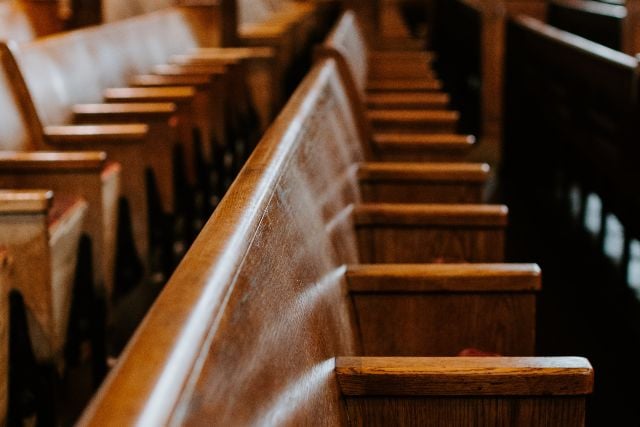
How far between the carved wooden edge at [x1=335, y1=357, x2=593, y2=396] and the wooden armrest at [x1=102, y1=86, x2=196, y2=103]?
144 cm

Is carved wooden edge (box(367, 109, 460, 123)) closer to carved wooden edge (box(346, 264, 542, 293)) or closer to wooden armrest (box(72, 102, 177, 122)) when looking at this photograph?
wooden armrest (box(72, 102, 177, 122))

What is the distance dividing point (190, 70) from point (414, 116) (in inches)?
33.1

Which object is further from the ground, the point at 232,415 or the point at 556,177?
the point at 232,415

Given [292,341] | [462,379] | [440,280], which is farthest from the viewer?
[440,280]

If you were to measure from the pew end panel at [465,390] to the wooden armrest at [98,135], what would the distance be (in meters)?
1.10

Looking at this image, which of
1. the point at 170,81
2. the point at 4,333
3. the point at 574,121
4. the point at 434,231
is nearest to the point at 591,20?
the point at 574,121

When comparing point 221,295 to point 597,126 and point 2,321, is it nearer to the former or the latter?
point 2,321

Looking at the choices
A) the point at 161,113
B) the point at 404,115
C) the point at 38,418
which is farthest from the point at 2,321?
the point at 404,115

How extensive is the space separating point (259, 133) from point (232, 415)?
2.58 m

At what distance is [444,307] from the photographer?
931 mm

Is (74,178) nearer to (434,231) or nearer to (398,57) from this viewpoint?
(434,231)

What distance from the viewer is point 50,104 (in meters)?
1.82

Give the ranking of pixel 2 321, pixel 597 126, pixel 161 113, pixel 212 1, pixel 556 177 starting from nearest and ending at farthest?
pixel 2 321
pixel 161 113
pixel 597 126
pixel 556 177
pixel 212 1

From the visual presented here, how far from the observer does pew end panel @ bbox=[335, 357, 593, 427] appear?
2.21 feet
